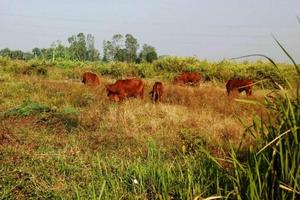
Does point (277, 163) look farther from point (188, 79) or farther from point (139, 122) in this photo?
point (188, 79)

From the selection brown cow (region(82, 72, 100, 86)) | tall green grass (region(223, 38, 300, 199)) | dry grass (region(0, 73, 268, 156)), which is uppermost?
tall green grass (region(223, 38, 300, 199))

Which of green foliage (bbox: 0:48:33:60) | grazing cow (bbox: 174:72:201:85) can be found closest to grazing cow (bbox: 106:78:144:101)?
grazing cow (bbox: 174:72:201:85)

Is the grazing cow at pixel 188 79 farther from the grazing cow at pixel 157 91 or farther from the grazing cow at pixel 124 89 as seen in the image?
the grazing cow at pixel 157 91

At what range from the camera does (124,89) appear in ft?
58.6

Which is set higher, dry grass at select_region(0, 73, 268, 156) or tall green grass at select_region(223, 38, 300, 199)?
tall green grass at select_region(223, 38, 300, 199)

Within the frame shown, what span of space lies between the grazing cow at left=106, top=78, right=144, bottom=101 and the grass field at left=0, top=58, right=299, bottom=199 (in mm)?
409

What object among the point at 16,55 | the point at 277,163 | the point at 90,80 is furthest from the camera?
the point at 16,55

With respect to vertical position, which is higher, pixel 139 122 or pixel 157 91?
pixel 157 91

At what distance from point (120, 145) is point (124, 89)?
29.6ft

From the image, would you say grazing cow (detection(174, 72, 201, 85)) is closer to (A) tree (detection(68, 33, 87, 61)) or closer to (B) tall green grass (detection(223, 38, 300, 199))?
(B) tall green grass (detection(223, 38, 300, 199))

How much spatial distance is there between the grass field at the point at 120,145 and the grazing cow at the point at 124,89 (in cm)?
41

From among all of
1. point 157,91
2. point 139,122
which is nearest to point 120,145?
point 139,122

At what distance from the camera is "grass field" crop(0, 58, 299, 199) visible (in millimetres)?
4168

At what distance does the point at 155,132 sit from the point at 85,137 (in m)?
1.56
